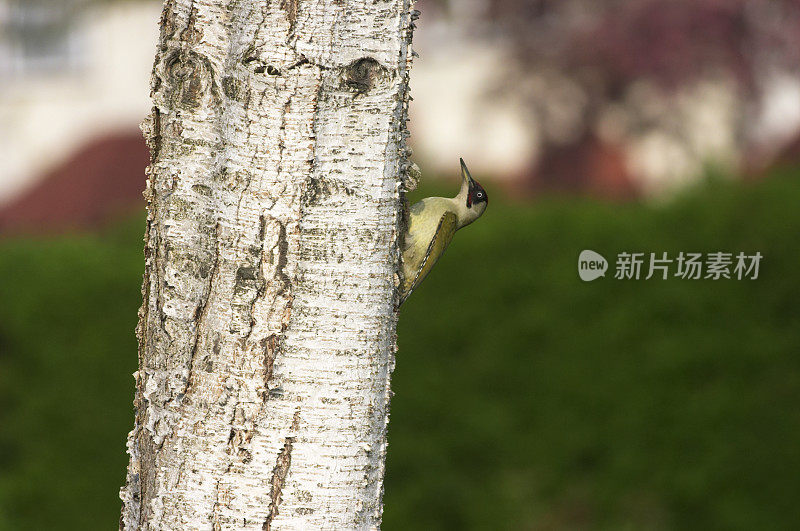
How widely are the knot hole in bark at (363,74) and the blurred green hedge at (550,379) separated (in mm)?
3926

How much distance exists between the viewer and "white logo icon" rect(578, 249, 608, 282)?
19.1ft

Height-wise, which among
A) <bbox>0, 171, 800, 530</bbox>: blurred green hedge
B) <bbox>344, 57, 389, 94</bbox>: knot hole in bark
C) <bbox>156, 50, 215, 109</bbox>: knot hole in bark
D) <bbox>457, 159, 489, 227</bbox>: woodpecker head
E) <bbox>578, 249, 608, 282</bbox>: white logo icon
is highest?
<bbox>344, 57, 389, 94</bbox>: knot hole in bark

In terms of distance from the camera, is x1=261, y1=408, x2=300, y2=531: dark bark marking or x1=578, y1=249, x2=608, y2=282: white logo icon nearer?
Answer: x1=261, y1=408, x2=300, y2=531: dark bark marking

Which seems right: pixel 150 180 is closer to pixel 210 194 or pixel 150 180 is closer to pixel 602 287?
pixel 210 194

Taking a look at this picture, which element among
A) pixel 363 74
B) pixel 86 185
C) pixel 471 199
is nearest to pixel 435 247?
pixel 471 199

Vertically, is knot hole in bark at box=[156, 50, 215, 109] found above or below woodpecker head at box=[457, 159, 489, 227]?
above

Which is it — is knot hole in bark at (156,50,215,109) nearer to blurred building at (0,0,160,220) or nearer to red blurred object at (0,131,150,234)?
red blurred object at (0,131,150,234)

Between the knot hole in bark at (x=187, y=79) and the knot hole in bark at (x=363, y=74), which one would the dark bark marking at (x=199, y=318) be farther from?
the knot hole in bark at (x=363, y=74)

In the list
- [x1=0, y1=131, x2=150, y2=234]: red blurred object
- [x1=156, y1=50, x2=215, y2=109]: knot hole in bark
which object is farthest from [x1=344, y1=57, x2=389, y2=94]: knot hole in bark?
[x1=0, y1=131, x2=150, y2=234]: red blurred object

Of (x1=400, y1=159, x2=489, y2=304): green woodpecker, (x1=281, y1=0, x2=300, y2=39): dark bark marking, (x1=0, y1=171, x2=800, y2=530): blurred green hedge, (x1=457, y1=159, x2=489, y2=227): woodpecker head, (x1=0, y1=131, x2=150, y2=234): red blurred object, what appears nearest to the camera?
(x1=281, y1=0, x2=300, y2=39): dark bark marking

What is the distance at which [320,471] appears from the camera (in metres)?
2.05

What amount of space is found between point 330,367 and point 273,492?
0.30 metres

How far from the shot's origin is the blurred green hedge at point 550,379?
5.75 m

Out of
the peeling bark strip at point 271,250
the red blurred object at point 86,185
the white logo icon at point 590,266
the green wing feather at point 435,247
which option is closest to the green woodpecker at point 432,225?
the green wing feather at point 435,247
